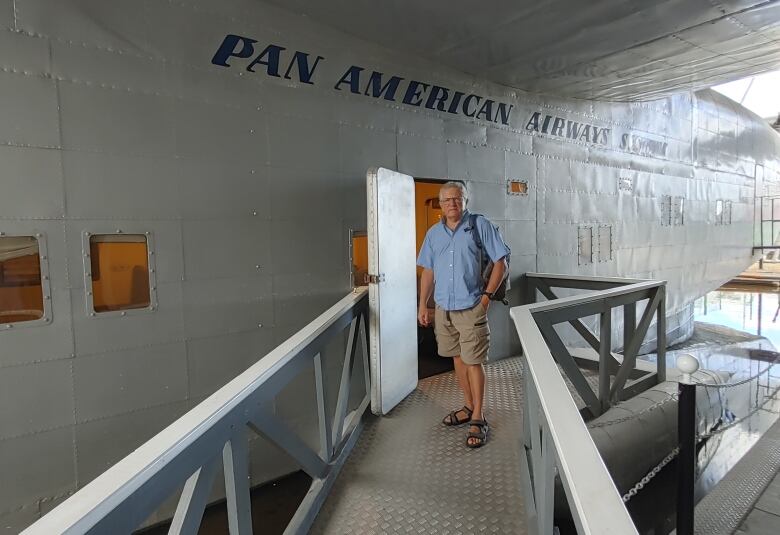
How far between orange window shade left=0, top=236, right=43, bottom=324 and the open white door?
1.94 m

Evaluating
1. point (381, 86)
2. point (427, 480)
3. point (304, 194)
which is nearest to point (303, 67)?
point (381, 86)

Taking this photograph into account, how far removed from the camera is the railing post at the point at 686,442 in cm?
338

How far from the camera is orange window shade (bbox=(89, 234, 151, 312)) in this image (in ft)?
8.92

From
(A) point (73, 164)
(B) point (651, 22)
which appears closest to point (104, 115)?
(A) point (73, 164)

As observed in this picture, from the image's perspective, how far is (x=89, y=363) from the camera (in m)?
2.69

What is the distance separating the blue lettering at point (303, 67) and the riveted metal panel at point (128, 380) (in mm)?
2079

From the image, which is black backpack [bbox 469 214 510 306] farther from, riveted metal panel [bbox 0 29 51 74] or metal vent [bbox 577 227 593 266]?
metal vent [bbox 577 227 593 266]

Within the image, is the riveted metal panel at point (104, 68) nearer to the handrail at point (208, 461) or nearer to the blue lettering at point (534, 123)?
the handrail at point (208, 461)

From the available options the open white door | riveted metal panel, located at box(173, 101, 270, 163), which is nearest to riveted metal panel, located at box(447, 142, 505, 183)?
the open white door

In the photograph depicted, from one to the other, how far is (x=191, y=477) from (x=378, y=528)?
4.17 feet

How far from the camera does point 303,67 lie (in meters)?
3.45

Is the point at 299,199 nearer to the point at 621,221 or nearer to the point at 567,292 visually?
the point at 567,292

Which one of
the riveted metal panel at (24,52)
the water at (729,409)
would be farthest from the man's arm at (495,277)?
the water at (729,409)

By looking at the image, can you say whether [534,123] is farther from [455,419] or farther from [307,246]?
[455,419]
